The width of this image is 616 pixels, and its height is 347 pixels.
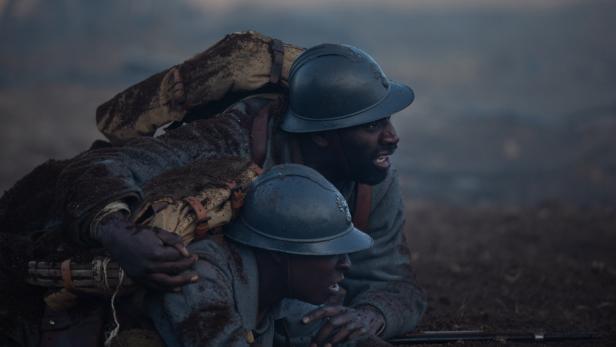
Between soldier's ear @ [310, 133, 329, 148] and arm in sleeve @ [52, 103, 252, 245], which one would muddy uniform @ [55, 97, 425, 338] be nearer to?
arm in sleeve @ [52, 103, 252, 245]

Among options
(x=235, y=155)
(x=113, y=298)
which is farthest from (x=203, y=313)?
(x=235, y=155)

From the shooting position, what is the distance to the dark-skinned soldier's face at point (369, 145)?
516cm

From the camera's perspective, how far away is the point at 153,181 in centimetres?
448

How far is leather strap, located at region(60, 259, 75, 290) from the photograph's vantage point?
4.09 meters

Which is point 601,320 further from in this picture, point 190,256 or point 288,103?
point 190,256

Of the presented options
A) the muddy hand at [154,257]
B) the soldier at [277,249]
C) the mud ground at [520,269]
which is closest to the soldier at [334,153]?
the soldier at [277,249]

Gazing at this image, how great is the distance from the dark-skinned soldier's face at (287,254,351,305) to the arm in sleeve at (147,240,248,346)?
364 millimetres

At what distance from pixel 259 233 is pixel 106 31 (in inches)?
1225

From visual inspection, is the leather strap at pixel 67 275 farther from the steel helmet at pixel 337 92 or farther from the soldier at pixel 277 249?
the steel helmet at pixel 337 92

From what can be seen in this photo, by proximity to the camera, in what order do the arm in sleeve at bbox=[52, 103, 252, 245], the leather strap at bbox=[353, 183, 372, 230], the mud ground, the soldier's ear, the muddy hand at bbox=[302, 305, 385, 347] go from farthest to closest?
the mud ground
the leather strap at bbox=[353, 183, 372, 230]
the soldier's ear
the muddy hand at bbox=[302, 305, 385, 347]
the arm in sleeve at bbox=[52, 103, 252, 245]

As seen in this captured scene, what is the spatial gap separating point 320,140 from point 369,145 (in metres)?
0.31

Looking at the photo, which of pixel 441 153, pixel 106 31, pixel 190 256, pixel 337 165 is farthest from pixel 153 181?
pixel 106 31

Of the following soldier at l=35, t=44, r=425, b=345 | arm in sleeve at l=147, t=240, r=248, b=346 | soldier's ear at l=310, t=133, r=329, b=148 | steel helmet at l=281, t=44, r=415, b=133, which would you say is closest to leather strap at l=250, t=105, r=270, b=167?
soldier at l=35, t=44, r=425, b=345

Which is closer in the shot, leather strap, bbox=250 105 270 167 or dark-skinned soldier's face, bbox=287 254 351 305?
dark-skinned soldier's face, bbox=287 254 351 305
